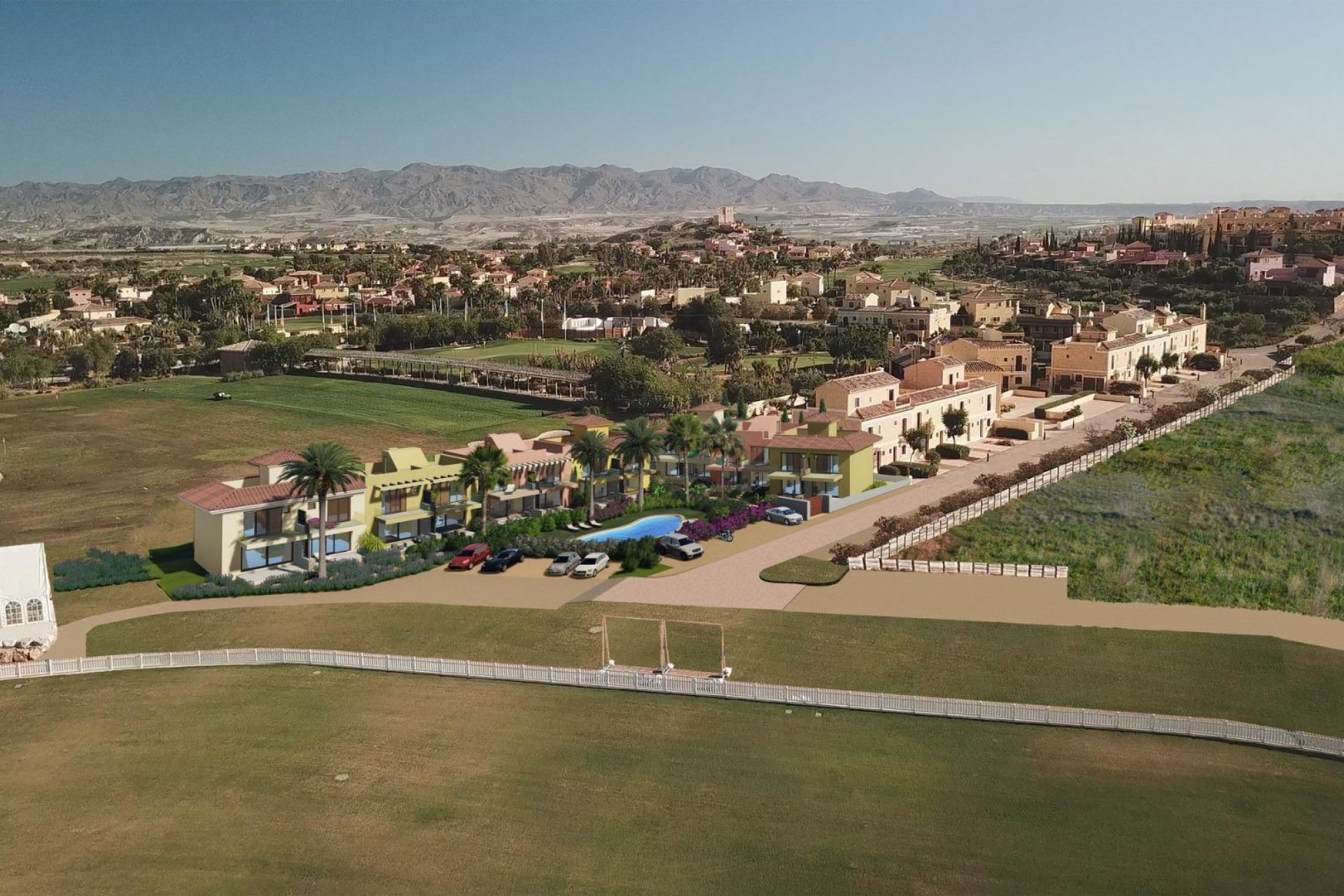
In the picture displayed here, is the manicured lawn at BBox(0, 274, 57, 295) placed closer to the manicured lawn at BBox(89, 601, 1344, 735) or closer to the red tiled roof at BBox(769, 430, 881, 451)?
the red tiled roof at BBox(769, 430, 881, 451)

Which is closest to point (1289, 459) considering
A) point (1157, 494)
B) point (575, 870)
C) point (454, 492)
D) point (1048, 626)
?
point (1157, 494)

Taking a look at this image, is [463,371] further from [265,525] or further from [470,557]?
[470,557]

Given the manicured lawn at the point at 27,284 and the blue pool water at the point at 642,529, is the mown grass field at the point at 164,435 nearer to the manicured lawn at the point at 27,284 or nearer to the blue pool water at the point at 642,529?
the blue pool water at the point at 642,529

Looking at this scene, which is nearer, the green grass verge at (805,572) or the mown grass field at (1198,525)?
the mown grass field at (1198,525)

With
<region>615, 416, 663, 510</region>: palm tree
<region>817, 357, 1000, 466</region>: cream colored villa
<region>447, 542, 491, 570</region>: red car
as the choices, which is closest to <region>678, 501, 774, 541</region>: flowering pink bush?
<region>615, 416, 663, 510</region>: palm tree

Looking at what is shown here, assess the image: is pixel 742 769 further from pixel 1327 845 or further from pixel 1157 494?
pixel 1157 494

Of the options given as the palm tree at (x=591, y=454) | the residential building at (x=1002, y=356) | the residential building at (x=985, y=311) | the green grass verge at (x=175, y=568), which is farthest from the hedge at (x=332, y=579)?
the residential building at (x=985, y=311)

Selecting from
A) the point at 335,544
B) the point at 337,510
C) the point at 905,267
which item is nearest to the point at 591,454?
the point at 337,510
